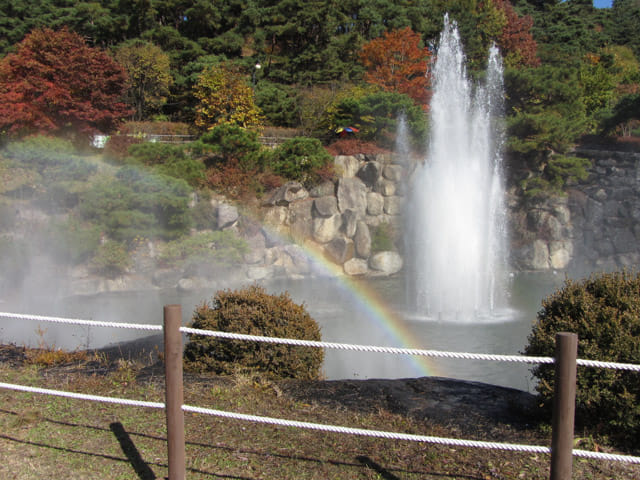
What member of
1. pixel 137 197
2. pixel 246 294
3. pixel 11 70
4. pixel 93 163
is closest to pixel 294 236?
pixel 137 197

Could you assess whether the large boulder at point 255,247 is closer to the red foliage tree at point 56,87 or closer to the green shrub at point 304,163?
the green shrub at point 304,163

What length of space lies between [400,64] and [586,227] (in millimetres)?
11997

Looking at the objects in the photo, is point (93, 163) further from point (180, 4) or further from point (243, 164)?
point (180, 4)

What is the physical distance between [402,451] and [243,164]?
1793cm

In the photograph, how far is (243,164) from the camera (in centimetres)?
2066

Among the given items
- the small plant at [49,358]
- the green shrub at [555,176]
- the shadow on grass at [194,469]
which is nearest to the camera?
the shadow on grass at [194,469]

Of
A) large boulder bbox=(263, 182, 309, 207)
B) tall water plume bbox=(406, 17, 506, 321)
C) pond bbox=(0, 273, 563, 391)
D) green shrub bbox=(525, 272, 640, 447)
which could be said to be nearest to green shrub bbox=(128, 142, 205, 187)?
large boulder bbox=(263, 182, 309, 207)

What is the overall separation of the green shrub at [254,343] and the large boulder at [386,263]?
45.9 ft

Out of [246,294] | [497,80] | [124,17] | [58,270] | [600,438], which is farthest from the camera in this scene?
[124,17]

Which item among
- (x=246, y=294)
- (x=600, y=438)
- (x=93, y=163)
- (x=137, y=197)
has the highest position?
(x=93, y=163)

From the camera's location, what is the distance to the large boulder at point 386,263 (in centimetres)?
1984

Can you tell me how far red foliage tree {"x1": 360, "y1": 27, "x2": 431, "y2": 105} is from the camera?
2632cm

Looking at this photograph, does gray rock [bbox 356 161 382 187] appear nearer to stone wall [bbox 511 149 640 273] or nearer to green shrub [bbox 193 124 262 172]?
green shrub [bbox 193 124 262 172]

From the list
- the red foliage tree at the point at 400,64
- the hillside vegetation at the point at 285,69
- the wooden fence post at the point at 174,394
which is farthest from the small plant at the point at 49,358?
the red foliage tree at the point at 400,64
